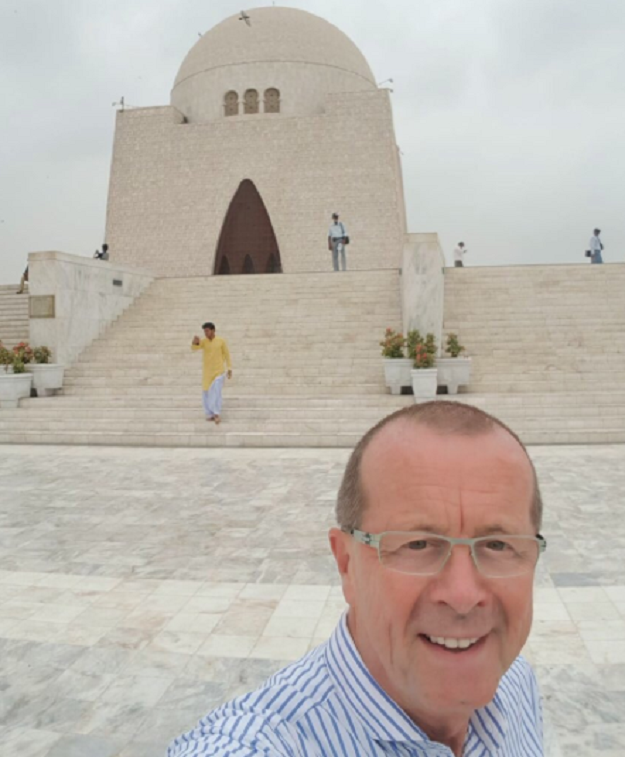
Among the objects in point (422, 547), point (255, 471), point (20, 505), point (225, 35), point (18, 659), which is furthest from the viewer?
point (225, 35)

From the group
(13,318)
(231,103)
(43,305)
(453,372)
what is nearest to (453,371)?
(453,372)

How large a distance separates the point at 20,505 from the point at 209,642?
3234 mm

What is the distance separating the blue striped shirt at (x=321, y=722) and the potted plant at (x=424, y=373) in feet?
26.6

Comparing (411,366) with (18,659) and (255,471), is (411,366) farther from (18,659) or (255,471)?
(18,659)

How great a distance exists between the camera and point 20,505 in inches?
222

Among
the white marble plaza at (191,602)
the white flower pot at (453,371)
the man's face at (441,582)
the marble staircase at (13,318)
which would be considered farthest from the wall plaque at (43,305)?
the man's face at (441,582)

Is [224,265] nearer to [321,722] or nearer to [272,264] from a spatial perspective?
[272,264]

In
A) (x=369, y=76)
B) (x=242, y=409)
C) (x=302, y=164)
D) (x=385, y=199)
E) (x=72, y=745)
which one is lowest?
(x=72, y=745)

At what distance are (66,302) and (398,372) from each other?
5.81 metres

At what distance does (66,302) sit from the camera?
11.4 meters

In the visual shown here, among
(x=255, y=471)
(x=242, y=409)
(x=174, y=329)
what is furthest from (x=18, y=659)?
(x=174, y=329)

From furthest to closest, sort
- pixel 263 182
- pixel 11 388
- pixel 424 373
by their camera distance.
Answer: pixel 263 182 → pixel 11 388 → pixel 424 373

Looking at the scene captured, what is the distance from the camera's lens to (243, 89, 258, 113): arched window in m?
23.8

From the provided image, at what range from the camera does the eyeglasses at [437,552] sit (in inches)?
36.6
